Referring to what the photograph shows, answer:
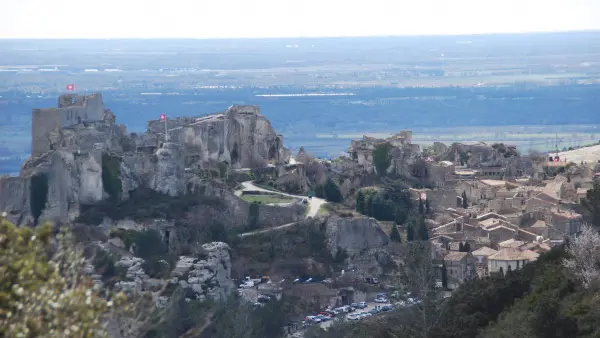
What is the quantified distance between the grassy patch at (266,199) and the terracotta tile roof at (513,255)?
6531 millimetres

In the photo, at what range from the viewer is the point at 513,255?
4038 cm

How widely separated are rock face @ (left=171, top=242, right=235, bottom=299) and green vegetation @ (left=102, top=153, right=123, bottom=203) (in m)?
3.38

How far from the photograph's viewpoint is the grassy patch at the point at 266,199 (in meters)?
44.5

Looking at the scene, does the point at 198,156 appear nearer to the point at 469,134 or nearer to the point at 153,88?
the point at 469,134

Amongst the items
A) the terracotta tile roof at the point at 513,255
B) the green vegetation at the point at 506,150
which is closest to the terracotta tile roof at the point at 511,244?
the terracotta tile roof at the point at 513,255

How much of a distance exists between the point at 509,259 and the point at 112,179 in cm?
1011

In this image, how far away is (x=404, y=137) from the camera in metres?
56.2

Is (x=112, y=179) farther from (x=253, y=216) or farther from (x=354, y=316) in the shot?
(x=354, y=316)

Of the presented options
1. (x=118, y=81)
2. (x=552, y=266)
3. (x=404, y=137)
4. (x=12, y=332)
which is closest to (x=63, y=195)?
(x=552, y=266)

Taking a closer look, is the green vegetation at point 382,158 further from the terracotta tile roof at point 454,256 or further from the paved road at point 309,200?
the terracotta tile roof at point 454,256

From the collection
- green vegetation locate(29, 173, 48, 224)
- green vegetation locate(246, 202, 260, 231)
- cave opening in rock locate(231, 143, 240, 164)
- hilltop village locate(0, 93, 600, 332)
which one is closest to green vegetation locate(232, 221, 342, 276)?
hilltop village locate(0, 93, 600, 332)

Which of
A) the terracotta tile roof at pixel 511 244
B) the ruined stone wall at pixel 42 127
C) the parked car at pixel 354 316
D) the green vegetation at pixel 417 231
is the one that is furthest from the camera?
the ruined stone wall at pixel 42 127

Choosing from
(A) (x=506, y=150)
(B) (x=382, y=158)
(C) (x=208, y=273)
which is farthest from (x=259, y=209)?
(A) (x=506, y=150)

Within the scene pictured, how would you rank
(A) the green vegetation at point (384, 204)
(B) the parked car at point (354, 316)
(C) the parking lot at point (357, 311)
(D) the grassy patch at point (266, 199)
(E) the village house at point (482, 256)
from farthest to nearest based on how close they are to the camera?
(A) the green vegetation at point (384, 204), (D) the grassy patch at point (266, 199), (E) the village house at point (482, 256), (B) the parked car at point (354, 316), (C) the parking lot at point (357, 311)
